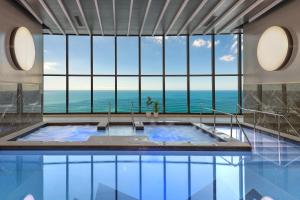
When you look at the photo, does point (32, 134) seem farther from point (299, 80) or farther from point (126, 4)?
point (299, 80)

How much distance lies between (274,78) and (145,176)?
584 cm

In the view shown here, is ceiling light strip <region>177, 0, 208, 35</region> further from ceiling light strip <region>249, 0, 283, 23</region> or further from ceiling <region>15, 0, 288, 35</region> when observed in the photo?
ceiling light strip <region>249, 0, 283, 23</region>

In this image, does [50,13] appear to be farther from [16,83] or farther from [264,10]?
[264,10]

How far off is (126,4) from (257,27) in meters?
4.61

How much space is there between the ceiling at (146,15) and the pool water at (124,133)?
12.2 ft

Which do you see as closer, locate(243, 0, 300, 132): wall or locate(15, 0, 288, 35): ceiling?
locate(243, 0, 300, 132): wall

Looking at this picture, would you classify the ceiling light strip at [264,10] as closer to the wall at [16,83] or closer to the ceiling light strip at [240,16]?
the ceiling light strip at [240,16]

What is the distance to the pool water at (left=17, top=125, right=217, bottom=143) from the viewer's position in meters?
7.86

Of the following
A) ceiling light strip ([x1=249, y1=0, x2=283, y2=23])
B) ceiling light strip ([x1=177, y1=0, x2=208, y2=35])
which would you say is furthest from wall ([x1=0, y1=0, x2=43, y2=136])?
ceiling light strip ([x1=249, y1=0, x2=283, y2=23])

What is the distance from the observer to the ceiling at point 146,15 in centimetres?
788

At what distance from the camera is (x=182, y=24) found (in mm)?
10305

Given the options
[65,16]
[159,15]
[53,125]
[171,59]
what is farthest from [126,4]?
[171,59]

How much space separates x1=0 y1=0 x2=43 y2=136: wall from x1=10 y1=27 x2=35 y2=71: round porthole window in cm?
14

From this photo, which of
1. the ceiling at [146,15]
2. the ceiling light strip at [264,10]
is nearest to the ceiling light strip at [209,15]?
the ceiling at [146,15]
